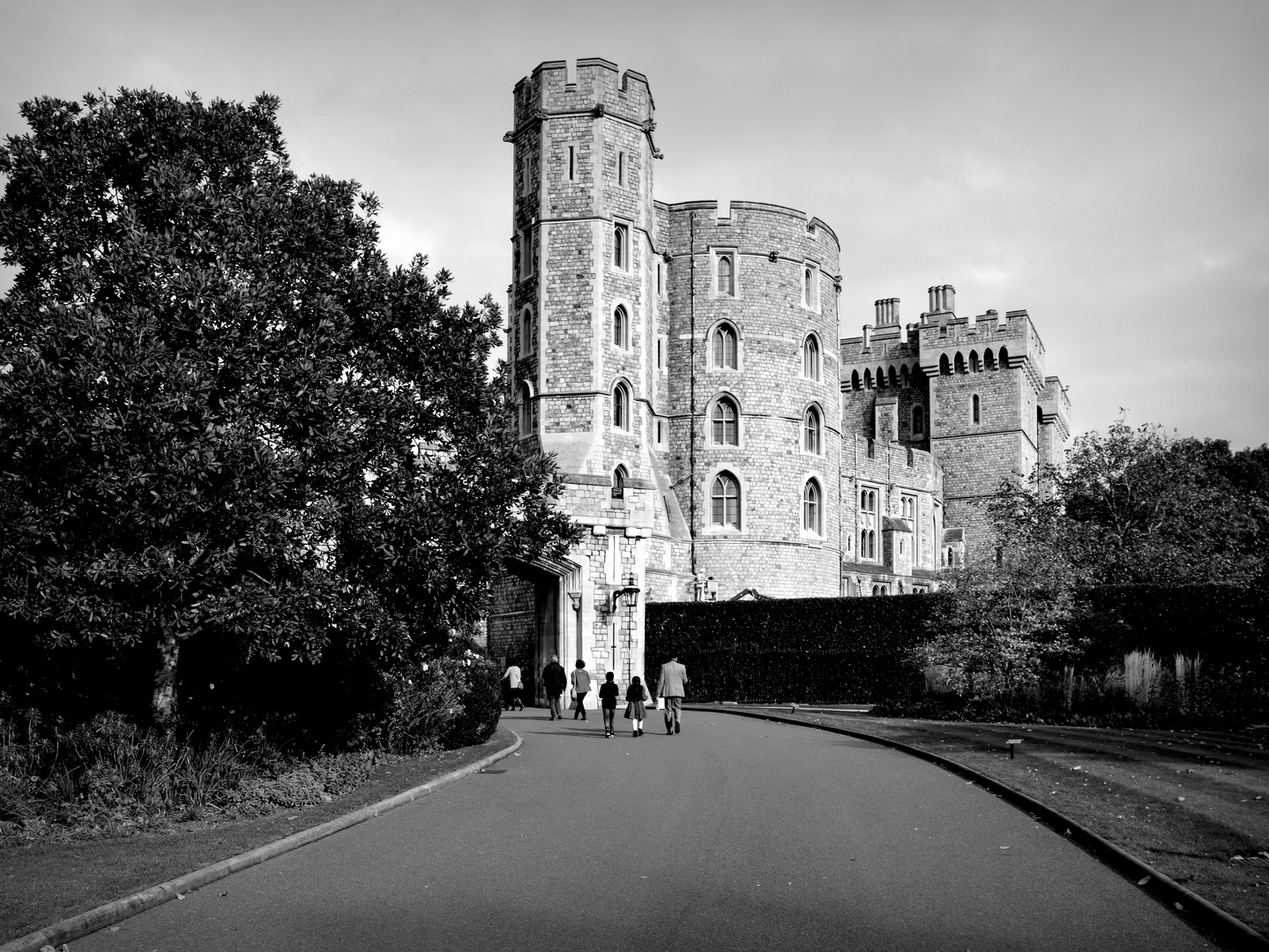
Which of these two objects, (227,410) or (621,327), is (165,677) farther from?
(621,327)

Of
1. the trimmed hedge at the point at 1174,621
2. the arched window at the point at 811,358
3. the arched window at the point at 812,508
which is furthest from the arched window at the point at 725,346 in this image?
the trimmed hedge at the point at 1174,621

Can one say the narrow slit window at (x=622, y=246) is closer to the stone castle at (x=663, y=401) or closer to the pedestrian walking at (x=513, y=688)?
the stone castle at (x=663, y=401)

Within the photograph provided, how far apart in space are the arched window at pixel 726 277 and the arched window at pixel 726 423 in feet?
13.9

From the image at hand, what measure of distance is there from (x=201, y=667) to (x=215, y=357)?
4785mm

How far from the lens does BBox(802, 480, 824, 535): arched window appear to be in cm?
4922

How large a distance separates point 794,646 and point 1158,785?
840 inches

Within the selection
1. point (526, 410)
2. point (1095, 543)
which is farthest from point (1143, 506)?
point (526, 410)

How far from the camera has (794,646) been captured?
35062mm

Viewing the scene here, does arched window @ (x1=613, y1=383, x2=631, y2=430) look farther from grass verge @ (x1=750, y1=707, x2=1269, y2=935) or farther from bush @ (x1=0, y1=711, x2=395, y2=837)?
bush @ (x1=0, y1=711, x2=395, y2=837)

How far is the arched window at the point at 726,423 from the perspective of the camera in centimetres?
4828

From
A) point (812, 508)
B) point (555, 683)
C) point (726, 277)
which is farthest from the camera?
point (812, 508)

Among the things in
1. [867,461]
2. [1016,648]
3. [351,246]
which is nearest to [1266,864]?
[351,246]

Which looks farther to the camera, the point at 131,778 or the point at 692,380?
the point at 692,380

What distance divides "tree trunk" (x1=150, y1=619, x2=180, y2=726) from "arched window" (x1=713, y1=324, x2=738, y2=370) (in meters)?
36.0
